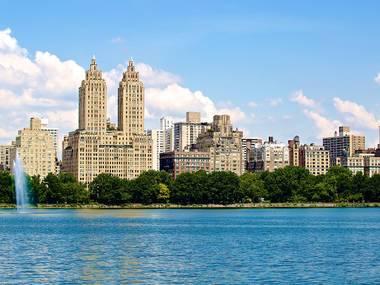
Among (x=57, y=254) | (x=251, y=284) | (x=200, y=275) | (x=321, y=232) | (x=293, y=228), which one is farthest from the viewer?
(x=293, y=228)

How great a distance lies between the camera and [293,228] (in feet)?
392

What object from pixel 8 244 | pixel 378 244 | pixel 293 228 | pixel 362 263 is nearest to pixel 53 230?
pixel 8 244

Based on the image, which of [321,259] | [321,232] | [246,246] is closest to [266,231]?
[321,232]

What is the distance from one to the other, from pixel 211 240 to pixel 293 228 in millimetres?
28751

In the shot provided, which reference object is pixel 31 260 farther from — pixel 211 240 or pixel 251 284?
pixel 211 240

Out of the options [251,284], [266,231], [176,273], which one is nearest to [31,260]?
[176,273]

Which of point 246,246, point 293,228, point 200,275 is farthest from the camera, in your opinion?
point 293,228

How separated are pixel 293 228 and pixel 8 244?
50.7 meters

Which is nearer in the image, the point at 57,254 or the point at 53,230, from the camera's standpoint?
the point at 57,254

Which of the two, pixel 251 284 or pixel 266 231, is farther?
pixel 266 231

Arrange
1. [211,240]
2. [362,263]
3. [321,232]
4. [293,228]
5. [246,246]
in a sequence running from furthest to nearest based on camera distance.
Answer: [293,228]
[321,232]
[211,240]
[246,246]
[362,263]

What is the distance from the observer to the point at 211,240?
310 feet

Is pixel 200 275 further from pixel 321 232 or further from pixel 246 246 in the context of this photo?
pixel 321 232

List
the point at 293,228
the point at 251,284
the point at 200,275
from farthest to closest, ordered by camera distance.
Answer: the point at 293,228
the point at 200,275
the point at 251,284
